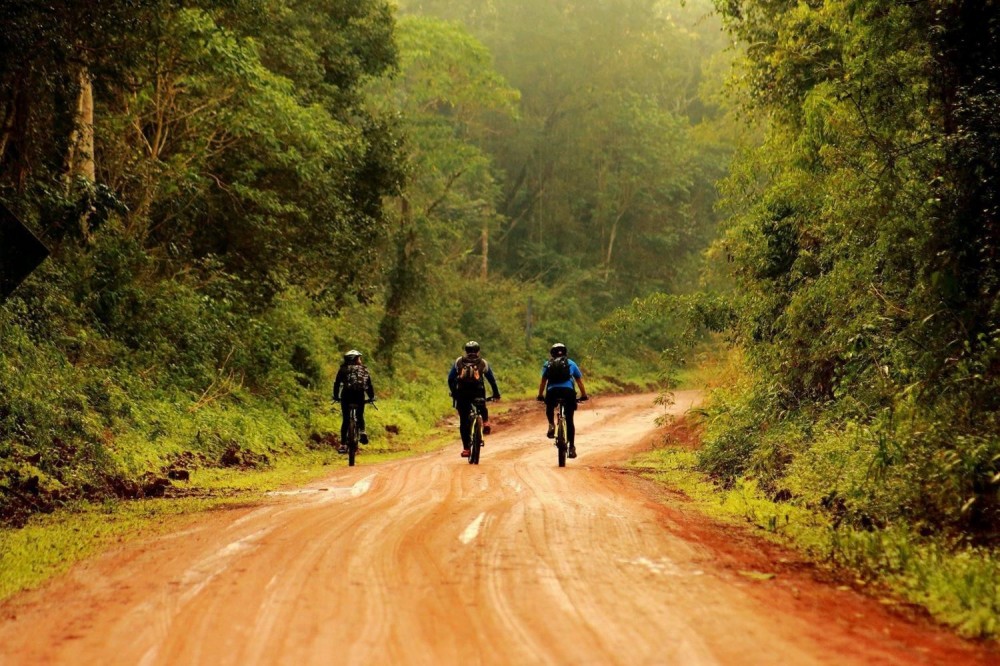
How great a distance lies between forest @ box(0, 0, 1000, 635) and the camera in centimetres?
816

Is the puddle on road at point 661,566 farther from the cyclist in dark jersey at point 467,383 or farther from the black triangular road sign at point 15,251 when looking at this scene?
the cyclist in dark jersey at point 467,383

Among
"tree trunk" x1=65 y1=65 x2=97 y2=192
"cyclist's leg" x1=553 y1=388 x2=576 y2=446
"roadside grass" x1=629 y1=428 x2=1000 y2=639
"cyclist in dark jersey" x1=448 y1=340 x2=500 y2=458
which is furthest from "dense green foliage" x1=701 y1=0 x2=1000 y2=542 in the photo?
"tree trunk" x1=65 y1=65 x2=97 y2=192

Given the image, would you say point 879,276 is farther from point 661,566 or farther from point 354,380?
point 354,380

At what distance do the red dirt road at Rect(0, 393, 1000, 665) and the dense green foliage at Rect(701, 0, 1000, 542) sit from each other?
165cm

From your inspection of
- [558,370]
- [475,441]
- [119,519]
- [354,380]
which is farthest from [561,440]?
[119,519]

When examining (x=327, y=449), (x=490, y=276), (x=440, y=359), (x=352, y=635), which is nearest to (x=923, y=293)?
(x=352, y=635)

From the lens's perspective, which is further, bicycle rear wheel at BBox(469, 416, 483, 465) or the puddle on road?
bicycle rear wheel at BBox(469, 416, 483, 465)

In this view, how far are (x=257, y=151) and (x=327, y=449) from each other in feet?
23.5

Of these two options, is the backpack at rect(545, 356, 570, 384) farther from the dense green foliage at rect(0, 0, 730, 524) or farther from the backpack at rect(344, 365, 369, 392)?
the dense green foliage at rect(0, 0, 730, 524)

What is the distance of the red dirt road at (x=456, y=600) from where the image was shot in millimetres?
4371

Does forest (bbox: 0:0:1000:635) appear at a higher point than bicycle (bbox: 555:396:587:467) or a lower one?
higher

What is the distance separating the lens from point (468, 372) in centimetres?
1434

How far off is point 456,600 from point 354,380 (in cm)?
1009

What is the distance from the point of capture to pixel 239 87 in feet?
57.0
